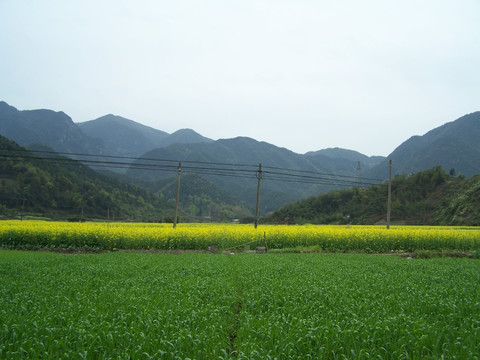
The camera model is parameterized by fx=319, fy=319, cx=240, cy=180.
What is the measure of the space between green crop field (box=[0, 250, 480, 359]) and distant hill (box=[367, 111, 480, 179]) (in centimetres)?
12174

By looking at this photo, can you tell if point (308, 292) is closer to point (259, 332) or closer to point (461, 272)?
point (259, 332)

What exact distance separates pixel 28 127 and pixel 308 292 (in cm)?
20422

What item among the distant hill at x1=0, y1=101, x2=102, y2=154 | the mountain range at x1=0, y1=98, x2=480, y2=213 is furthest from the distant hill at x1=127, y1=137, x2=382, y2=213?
the distant hill at x1=0, y1=101, x2=102, y2=154

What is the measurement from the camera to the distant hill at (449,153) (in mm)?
122000

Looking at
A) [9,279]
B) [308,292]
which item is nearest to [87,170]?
[9,279]

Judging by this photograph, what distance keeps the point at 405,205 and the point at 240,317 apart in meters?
65.5

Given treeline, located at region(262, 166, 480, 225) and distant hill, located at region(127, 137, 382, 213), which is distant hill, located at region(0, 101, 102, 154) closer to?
distant hill, located at region(127, 137, 382, 213)

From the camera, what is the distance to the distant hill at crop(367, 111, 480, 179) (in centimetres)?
12200

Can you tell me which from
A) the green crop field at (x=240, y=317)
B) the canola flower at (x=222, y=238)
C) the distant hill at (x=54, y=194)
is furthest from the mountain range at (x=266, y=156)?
the green crop field at (x=240, y=317)

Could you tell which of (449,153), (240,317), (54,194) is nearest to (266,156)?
(449,153)

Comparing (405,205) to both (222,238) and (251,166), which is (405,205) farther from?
(222,238)

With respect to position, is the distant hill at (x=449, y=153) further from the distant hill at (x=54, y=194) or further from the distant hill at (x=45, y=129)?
the distant hill at (x=45, y=129)

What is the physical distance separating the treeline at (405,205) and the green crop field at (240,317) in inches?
2078

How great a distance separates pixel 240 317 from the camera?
6.24m
